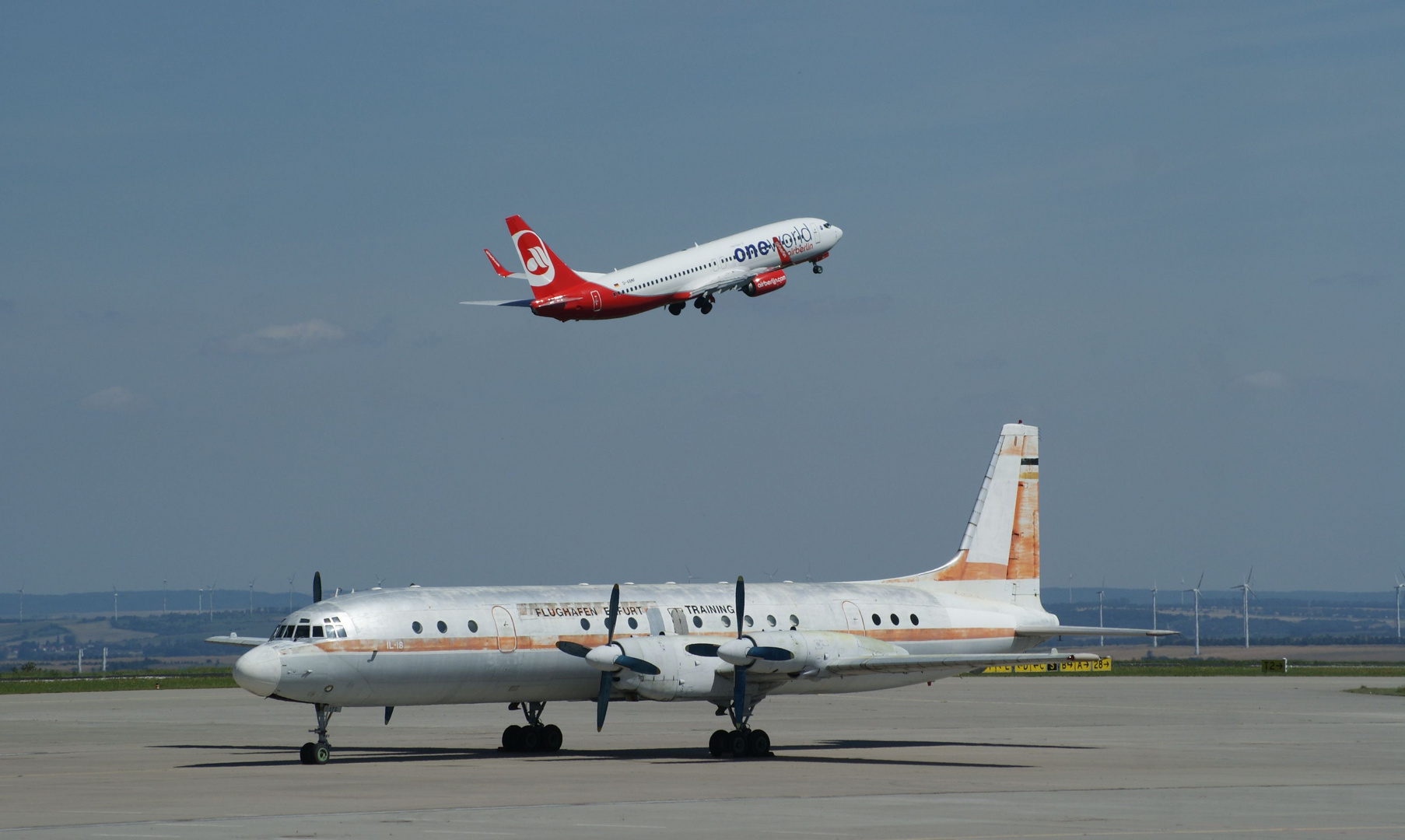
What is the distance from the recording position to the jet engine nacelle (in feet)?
186

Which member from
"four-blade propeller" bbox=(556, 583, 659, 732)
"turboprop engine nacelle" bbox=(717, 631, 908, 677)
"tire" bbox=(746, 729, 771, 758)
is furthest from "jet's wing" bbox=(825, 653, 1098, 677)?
"four-blade propeller" bbox=(556, 583, 659, 732)

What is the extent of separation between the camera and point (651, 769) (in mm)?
32500

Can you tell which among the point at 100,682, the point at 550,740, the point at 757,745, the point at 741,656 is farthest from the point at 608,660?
the point at 100,682

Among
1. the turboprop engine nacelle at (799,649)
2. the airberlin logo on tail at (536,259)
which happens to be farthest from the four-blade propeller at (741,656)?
the airberlin logo on tail at (536,259)

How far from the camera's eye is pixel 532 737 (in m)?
38.0

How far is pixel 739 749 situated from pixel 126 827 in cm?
1557

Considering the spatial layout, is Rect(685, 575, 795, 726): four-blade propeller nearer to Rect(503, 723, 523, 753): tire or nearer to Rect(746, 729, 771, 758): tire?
Rect(746, 729, 771, 758): tire

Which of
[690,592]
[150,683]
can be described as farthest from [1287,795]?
[150,683]

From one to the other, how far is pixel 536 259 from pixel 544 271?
516mm

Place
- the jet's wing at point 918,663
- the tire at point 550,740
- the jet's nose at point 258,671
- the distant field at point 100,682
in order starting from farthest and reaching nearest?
the distant field at point 100,682
the tire at point 550,740
the jet's wing at point 918,663
the jet's nose at point 258,671

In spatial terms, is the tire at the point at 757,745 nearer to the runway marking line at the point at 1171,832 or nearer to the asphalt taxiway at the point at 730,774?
the asphalt taxiway at the point at 730,774

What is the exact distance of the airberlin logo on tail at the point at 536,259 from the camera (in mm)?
50875

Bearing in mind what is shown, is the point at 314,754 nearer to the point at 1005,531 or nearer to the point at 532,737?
the point at 532,737

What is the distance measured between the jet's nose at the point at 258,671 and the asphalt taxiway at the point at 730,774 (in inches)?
66.7
